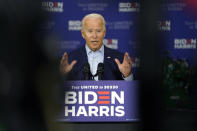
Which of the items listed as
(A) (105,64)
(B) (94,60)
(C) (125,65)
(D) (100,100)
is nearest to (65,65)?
(B) (94,60)

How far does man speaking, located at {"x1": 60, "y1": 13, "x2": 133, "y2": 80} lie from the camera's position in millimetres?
18547

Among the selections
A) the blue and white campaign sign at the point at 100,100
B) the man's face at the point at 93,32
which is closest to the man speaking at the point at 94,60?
the man's face at the point at 93,32

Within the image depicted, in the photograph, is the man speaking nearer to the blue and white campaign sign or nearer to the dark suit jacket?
the dark suit jacket

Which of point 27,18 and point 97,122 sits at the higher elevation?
point 27,18

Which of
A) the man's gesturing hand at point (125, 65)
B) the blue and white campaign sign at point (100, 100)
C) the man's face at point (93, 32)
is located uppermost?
the man's face at point (93, 32)

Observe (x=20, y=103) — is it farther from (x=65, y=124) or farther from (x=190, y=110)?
(x=190, y=110)

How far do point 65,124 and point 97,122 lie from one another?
471 millimetres

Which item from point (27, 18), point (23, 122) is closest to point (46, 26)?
point (27, 18)

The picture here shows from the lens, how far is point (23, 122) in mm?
18266

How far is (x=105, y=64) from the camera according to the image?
18578 millimetres

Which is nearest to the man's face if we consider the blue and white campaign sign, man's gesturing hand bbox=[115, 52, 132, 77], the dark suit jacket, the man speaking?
the man speaking

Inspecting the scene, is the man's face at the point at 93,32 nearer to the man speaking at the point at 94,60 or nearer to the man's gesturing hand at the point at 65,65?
the man speaking at the point at 94,60

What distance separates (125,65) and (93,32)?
0.67 meters

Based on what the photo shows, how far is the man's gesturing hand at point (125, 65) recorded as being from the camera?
60.8 feet
